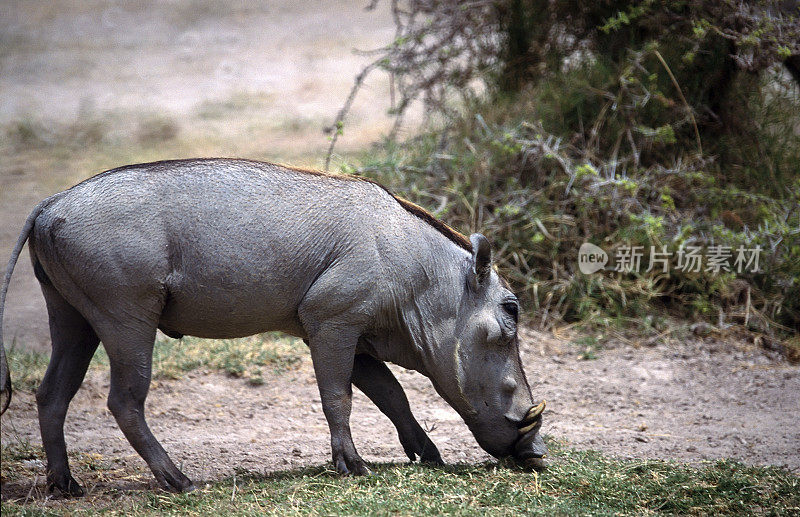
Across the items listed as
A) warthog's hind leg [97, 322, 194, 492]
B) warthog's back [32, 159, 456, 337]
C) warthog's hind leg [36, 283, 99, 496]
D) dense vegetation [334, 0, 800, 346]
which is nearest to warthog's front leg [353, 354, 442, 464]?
warthog's back [32, 159, 456, 337]

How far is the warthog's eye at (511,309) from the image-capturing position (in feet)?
13.9

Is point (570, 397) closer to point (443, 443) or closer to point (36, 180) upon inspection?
point (443, 443)

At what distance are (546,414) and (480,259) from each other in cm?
191

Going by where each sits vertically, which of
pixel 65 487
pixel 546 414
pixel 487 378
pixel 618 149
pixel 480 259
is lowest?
pixel 546 414

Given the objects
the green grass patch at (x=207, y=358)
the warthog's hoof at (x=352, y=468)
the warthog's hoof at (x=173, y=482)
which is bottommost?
the green grass patch at (x=207, y=358)

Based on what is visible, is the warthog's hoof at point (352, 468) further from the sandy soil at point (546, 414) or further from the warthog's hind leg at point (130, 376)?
the warthog's hind leg at point (130, 376)

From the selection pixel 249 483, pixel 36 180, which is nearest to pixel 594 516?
pixel 249 483

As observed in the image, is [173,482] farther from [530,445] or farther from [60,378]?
[530,445]

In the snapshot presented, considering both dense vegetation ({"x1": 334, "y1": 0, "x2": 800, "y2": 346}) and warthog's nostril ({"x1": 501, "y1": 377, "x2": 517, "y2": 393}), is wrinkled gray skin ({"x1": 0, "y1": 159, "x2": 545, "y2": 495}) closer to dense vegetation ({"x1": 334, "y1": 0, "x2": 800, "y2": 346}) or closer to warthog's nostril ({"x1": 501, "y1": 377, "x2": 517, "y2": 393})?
warthog's nostril ({"x1": 501, "y1": 377, "x2": 517, "y2": 393})

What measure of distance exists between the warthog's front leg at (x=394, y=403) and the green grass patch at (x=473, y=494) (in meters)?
0.19

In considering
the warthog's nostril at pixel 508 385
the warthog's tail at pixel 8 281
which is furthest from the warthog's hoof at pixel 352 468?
the warthog's tail at pixel 8 281

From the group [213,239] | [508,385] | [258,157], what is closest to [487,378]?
[508,385]

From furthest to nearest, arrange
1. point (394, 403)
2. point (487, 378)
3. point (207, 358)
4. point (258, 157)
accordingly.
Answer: point (258, 157) < point (207, 358) < point (394, 403) < point (487, 378)

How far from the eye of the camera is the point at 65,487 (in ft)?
12.7
